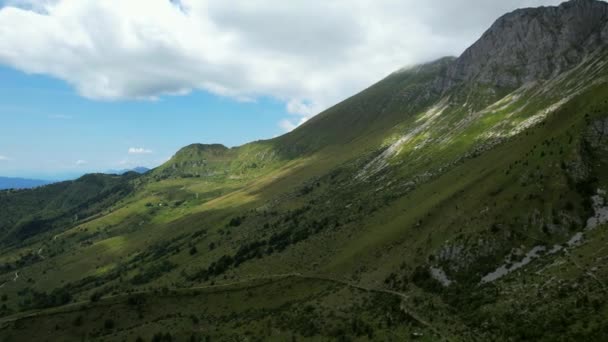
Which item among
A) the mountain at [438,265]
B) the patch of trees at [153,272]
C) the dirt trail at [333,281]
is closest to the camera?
the mountain at [438,265]

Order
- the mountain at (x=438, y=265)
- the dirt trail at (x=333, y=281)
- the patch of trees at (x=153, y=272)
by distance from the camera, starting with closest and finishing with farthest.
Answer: the mountain at (x=438, y=265) → the dirt trail at (x=333, y=281) → the patch of trees at (x=153, y=272)

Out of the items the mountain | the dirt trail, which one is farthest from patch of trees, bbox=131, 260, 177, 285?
the dirt trail

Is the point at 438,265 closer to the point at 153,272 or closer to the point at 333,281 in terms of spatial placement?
the point at 333,281

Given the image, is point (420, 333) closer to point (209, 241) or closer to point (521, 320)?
point (521, 320)

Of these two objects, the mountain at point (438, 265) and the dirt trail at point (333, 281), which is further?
the dirt trail at point (333, 281)

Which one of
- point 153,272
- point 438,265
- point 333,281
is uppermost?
point 438,265

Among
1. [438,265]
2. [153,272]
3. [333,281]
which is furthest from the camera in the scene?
[153,272]

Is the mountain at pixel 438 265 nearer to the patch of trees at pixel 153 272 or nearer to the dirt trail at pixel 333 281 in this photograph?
the dirt trail at pixel 333 281

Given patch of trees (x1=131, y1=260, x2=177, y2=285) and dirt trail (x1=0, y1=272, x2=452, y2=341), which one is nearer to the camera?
dirt trail (x1=0, y1=272, x2=452, y2=341)

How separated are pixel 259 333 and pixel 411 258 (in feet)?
113

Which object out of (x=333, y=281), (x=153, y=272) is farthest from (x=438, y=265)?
(x=153, y=272)

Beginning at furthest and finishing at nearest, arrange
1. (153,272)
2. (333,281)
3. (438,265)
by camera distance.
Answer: (153,272) → (333,281) → (438,265)

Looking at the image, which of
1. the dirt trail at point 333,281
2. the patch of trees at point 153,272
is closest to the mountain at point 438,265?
the dirt trail at point 333,281

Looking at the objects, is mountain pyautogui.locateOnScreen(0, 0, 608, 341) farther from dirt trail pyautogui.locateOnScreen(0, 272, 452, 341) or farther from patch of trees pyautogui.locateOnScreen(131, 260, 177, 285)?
patch of trees pyautogui.locateOnScreen(131, 260, 177, 285)
